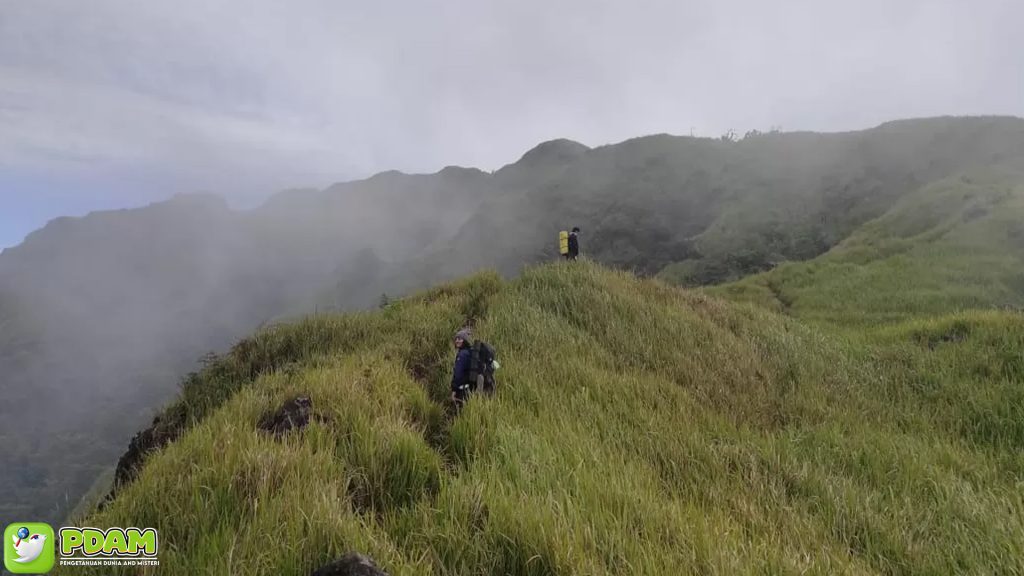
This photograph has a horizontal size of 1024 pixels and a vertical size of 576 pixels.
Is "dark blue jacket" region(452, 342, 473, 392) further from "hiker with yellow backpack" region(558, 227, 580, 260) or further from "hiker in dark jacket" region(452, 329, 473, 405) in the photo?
"hiker with yellow backpack" region(558, 227, 580, 260)

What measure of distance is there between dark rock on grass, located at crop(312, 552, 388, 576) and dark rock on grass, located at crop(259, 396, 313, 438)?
7.91 feet

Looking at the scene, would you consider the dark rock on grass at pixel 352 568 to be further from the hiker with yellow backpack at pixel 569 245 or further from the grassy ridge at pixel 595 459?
the hiker with yellow backpack at pixel 569 245

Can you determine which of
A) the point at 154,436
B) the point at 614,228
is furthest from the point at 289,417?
the point at 614,228

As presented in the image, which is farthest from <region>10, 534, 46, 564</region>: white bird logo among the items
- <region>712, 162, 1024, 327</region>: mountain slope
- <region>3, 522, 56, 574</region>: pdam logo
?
<region>712, 162, 1024, 327</region>: mountain slope

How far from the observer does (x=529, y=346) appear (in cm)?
854

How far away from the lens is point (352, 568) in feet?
8.36

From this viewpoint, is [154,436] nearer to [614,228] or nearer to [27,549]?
[27,549]

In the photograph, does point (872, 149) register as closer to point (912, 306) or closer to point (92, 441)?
point (912, 306)

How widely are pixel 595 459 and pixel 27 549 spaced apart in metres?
3.94

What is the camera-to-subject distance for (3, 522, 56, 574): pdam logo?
3174 mm

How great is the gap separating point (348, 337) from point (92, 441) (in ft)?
484

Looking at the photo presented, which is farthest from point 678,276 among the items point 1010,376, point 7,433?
point 7,433

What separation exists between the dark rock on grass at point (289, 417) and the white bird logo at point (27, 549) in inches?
68.2

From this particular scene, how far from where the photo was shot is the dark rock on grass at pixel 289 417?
501 cm
